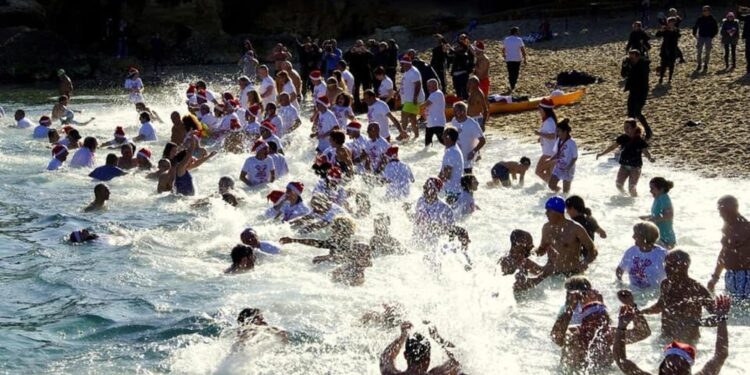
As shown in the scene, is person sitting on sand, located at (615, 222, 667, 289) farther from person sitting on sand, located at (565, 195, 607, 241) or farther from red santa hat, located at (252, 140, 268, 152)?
red santa hat, located at (252, 140, 268, 152)

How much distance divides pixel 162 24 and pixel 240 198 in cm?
2487

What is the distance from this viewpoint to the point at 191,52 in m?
37.2

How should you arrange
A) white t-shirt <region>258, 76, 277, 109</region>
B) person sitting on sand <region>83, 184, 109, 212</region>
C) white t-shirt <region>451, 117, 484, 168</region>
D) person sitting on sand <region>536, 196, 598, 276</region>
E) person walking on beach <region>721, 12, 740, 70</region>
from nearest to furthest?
person sitting on sand <region>536, 196, 598, 276</region>, white t-shirt <region>451, 117, 484, 168</region>, person sitting on sand <region>83, 184, 109, 212</region>, white t-shirt <region>258, 76, 277, 109</region>, person walking on beach <region>721, 12, 740, 70</region>

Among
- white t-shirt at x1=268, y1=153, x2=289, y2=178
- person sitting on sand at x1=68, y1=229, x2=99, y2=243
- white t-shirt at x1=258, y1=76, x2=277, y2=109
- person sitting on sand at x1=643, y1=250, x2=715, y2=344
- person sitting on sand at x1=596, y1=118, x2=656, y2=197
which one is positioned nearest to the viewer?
person sitting on sand at x1=643, y1=250, x2=715, y2=344

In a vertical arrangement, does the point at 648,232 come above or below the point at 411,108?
above

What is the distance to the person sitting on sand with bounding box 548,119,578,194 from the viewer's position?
13922 millimetres

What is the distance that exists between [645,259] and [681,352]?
312cm

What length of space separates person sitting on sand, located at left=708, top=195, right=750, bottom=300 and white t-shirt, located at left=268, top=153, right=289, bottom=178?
773 centimetres

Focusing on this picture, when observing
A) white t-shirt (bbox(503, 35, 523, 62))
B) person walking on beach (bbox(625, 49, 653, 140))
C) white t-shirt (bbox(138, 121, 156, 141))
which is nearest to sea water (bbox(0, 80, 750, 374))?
person walking on beach (bbox(625, 49, 653, 140))

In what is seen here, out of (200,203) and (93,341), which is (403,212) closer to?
(200,203)

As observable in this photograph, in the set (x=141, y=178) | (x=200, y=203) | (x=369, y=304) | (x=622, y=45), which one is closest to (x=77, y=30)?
(x=622, y=45)

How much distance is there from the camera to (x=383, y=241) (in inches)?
452

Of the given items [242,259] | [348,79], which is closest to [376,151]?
[242,259]

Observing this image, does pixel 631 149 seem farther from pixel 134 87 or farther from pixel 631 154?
pixel 134 87
